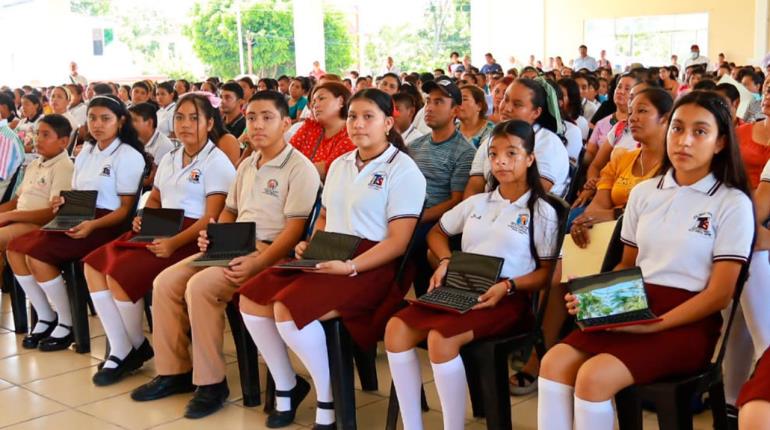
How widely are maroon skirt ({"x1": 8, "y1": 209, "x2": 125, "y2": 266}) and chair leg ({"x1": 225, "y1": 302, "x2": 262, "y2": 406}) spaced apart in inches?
42.8

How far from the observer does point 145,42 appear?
19562mm

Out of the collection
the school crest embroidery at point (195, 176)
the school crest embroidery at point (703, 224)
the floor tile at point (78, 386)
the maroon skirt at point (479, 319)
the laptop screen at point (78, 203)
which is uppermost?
the school crest embroidery at point (195, 176)

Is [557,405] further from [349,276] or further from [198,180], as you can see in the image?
[198,180]

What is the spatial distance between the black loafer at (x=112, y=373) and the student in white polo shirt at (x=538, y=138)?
1.62m

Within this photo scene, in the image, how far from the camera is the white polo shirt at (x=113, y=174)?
4230mm

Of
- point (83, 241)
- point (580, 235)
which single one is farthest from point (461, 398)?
point (83, 241)

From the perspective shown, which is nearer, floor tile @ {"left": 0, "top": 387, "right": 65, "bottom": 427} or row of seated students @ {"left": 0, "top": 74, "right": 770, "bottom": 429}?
row of seated students @ {"left": 0, "top": 74, "right": 770, "bottom": 429}

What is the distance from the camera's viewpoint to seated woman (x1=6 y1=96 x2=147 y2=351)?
4141 mm

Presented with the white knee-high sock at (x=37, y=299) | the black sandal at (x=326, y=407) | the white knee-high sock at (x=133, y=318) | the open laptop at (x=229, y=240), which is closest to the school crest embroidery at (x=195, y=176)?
the open laptop at (x=229, y=240)

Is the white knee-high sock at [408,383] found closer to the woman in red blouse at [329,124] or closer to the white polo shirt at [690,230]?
the white polo shirt at [690,230]

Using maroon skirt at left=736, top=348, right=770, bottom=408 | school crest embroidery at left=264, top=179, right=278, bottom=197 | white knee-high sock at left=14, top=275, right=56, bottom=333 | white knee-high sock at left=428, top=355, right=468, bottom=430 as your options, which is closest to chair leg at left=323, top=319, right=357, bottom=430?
white knee-high sock at left=428, top=355, right=468, bottom=430

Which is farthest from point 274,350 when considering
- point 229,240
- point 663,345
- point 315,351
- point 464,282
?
point 663,345

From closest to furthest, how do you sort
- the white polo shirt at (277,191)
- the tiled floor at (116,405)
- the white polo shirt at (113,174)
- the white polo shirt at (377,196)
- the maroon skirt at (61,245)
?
the white polo shirt at (377,196), the tiled floor at (116,405), the white polo shirt at (277,191), the maroon skirt at (61,245), the white polo shirt at (113,174)

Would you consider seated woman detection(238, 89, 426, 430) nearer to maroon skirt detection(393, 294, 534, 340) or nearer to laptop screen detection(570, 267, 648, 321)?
→ maroon skirt detection(393, 294, 534, 340)
